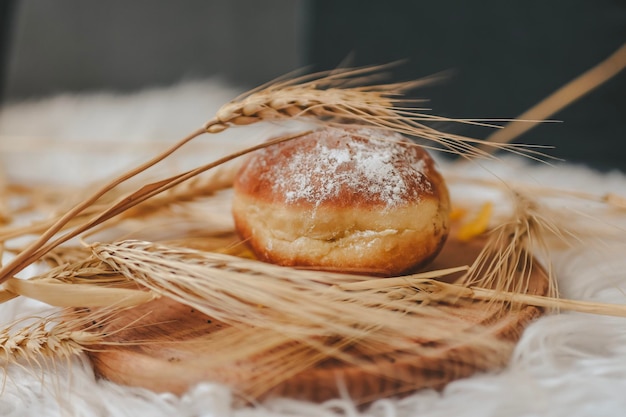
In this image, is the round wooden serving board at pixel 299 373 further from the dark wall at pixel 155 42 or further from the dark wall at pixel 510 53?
the dark wall at pixel 155 42

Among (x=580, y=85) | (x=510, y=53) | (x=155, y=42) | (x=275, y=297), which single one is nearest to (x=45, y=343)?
(x=275, y=297)

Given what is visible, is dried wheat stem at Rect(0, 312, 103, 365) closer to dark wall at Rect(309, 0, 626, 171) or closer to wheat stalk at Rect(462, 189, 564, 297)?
wheat stalk at Rect(462, 189, 564, 297)

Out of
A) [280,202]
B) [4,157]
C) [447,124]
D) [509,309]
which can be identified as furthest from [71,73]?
[509,309]

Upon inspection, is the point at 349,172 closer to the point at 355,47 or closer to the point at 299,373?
the point at 299,373

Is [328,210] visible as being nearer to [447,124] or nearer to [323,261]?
[323,261]

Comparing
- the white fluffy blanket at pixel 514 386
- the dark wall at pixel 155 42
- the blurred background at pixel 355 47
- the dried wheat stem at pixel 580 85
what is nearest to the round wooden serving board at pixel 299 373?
the white fluffy blanket at pixel 514 386

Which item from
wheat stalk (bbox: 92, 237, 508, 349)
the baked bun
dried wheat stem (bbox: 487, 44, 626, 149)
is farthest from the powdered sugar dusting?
dried wheat stem (bbox: 487, 44, 626, 149)
